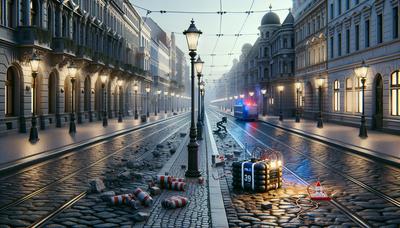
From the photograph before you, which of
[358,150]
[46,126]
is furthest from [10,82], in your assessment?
[358,150]

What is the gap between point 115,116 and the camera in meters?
54.0

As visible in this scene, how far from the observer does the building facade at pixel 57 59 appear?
2572 centimetres

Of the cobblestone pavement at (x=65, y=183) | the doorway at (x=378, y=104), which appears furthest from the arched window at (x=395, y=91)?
the cobblestone pavement at (x=65, y=183)

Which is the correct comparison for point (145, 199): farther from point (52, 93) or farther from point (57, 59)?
point (52, 93)

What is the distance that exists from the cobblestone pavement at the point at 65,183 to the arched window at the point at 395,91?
15895 mm

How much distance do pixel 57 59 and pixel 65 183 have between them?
72.1 ft

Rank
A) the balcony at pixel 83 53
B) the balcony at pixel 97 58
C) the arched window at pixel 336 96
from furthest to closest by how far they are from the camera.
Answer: the balcony at pixel 97 58 → the arched window at pixel 336 96 → the balcony at pixel 83 53

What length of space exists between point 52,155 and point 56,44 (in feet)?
56.2

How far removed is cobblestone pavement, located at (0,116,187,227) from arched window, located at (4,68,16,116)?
34.0ft

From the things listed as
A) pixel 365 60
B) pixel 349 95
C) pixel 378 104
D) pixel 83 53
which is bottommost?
pixel 378 104

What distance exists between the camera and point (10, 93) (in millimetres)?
26141

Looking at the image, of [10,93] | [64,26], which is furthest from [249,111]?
[10,93]

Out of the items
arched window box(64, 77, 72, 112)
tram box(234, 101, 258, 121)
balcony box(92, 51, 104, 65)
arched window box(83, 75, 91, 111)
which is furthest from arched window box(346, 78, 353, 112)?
arched window box(83, 75, 91, 111)

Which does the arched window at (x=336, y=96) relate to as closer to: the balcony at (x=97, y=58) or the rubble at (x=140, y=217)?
the balcony at (x=97, y=58)
